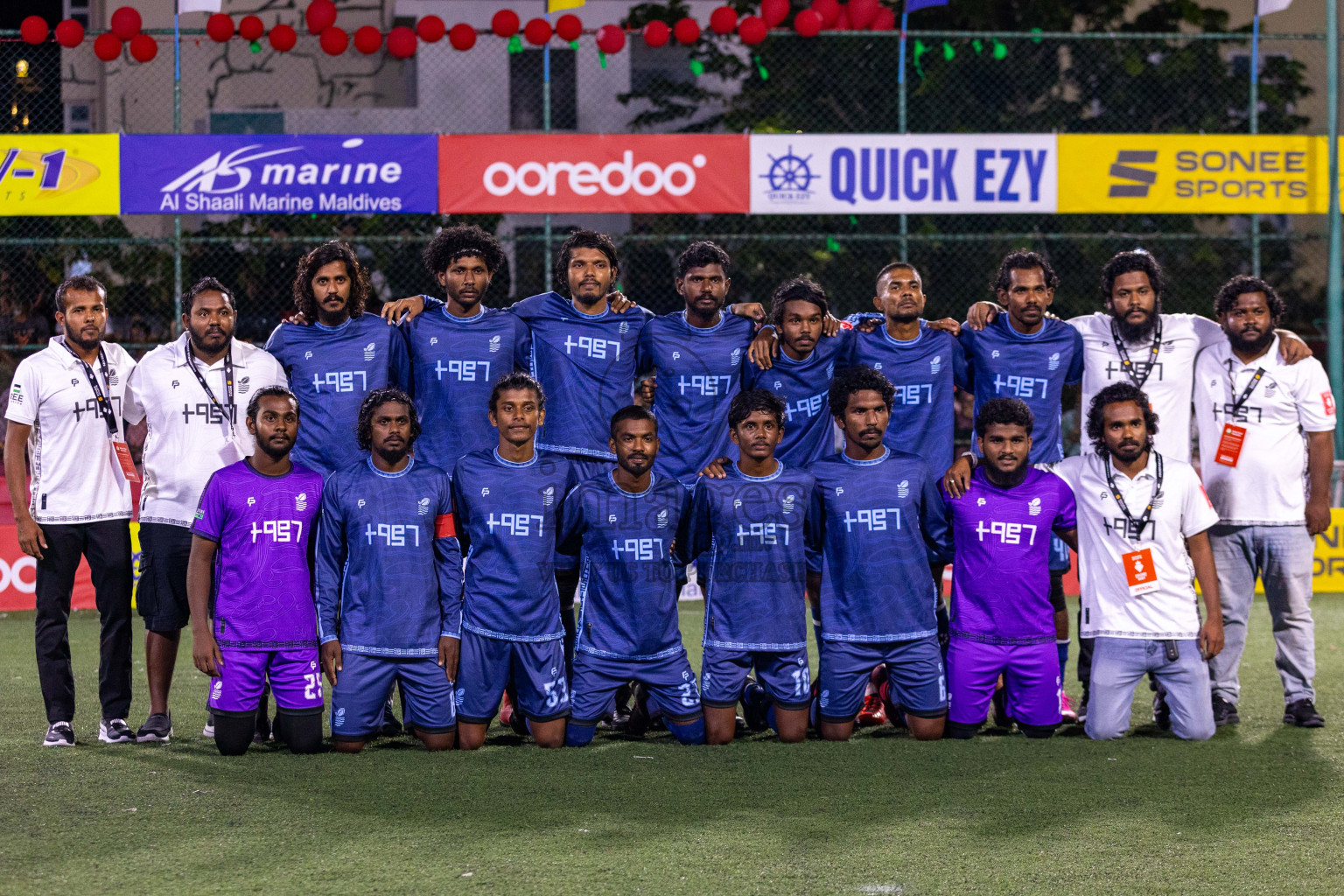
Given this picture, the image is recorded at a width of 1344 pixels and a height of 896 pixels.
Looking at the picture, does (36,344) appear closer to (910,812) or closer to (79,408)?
(79,408)

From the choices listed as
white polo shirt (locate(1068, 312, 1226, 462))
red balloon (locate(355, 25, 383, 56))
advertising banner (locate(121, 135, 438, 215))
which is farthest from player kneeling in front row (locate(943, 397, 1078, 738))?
red balloon (locate(355, 25, 383, 56))

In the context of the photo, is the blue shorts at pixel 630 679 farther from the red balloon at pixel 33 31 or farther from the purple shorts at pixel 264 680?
the red balloon at pixel 33 31

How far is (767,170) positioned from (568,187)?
1.76 m

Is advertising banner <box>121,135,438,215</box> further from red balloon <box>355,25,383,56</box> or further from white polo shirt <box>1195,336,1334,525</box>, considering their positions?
white polo shirt <box>1195,336,1334,525</box>

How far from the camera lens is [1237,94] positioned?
15.4 m

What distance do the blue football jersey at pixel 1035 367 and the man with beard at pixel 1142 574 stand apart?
1.24 feet

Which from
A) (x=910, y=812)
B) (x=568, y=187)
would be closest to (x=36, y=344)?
(x=568, y=187)

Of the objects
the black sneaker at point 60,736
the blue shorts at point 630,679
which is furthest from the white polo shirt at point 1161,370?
the black sneaker at point 60,736

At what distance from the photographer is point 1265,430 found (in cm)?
635

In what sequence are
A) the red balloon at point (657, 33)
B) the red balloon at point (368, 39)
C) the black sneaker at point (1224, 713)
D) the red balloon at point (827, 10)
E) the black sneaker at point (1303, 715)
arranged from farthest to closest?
1. the red balloon at point (827, 10)
2. the red balloon at point (657, 33)
3. the red balloon at point (368, 39)
4. the black sneaker at point (1224, 713)
5. the black sneaker at point (1303, 715)

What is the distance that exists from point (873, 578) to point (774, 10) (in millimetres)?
9054

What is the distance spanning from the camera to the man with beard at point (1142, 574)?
19.3ft

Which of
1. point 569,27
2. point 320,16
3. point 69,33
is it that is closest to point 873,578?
point 569,27

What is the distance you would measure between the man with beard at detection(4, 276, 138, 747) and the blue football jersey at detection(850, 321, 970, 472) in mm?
3348
